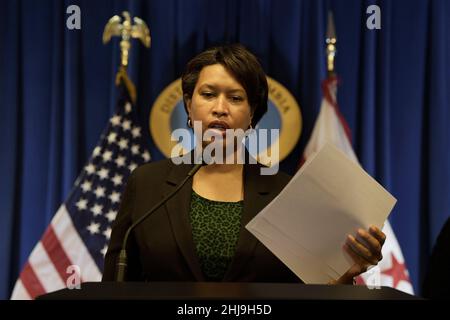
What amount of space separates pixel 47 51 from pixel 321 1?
1.70m

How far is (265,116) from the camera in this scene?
315cm

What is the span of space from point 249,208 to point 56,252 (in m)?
1.84

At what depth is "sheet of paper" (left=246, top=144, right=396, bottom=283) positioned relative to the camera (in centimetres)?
110

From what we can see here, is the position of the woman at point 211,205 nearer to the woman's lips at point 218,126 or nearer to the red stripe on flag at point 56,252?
the woman's lips at point 218,126

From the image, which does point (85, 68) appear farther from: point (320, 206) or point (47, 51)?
point (320, 206)

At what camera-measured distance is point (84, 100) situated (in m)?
3.27

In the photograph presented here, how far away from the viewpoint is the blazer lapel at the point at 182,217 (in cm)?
130

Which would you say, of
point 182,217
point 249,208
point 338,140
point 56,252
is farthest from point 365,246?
point 56,252

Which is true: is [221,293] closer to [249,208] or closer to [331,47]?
[249,208]

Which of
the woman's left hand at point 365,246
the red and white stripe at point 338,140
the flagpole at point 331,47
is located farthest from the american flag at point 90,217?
the woman's left hand at point 365,246

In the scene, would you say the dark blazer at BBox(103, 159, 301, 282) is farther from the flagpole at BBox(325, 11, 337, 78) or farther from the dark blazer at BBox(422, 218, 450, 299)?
the flagpole at BBox(325, 11, 337, 78)

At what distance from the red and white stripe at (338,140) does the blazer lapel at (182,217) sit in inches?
62.3
